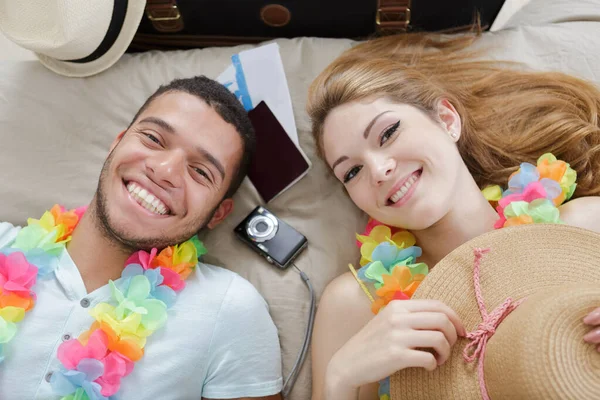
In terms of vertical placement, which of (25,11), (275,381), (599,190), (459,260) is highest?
(25,11)

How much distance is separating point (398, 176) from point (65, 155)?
1.14 metres

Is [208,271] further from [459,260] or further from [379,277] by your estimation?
[459,260]

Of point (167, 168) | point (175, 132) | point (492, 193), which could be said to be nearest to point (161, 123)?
point (175, 132)

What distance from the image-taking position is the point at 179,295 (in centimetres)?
146

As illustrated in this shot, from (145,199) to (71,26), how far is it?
0.61 m

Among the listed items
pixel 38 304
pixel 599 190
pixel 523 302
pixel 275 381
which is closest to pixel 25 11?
pixel 38 304

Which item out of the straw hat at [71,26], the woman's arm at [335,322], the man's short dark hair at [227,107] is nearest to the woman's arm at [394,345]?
the woman's arm at [335,322]

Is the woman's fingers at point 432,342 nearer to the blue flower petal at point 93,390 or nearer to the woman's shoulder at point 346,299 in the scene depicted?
the woman's shoulder at point 346,299

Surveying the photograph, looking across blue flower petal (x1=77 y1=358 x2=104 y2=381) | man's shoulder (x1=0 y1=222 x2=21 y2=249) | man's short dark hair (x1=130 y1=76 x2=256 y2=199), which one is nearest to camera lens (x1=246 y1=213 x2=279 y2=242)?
→ man's short dark hair (x1=130 y1=76 x2=256 y2=199)

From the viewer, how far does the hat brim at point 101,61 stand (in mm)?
1734

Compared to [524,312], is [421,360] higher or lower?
lower

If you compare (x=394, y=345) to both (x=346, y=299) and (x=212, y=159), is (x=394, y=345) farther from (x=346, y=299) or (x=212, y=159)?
(x=212, y=159)

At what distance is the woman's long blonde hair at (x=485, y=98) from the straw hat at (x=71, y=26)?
2.26ft

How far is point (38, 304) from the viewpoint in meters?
1.39
